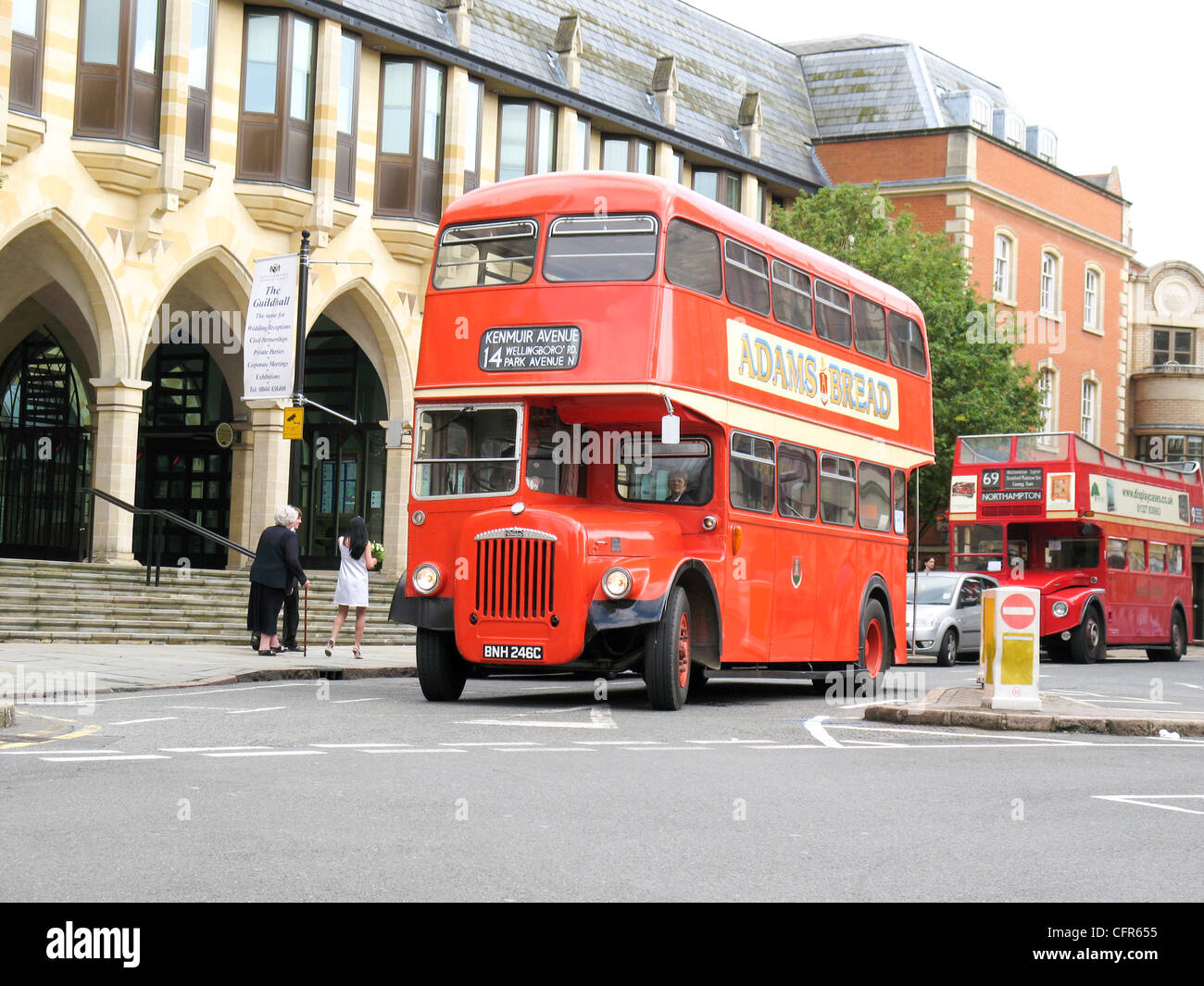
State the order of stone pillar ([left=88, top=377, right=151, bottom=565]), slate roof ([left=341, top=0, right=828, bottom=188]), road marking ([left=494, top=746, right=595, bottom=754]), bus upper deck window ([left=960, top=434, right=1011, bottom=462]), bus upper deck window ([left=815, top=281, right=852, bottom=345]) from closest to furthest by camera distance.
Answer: road marking ([left=494, top=746, right=595, bottom=754]), bus upper deck window ([left=815, top=281, right=852, bottom=345]), stone pillar ([left=88, top=377, right=151, bottom=565]), bus upper deck window ([left=960, top=434, right=1011, bottom=462]), slate roof ([left=341, top=0, right=828, bottom=188])

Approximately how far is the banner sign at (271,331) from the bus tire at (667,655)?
8937 mm

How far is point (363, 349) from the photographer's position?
3516cm

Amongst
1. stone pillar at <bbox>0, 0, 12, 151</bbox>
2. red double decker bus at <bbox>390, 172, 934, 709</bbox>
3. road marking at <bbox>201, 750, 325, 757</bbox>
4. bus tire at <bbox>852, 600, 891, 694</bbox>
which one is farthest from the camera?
stone pillar at <bbox>0, 0, 12, 151</bbox>

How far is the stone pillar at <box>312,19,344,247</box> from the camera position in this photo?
31.6m

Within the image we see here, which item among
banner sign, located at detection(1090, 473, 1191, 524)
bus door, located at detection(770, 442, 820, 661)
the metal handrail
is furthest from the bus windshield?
banner sign, located at detection(1090, 473, 1191, 524)

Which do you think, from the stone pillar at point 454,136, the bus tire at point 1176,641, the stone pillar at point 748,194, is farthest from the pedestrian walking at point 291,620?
the stone pillar at point 748,194

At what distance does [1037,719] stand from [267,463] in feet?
66.1

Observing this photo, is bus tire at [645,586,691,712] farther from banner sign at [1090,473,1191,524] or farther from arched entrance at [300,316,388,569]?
arched entrance at [300,316,388,569]

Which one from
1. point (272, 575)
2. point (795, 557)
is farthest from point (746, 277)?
point (272, 575)

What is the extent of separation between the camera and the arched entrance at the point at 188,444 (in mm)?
36312

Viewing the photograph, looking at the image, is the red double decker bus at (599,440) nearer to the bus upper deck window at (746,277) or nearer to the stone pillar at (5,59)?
the bus upper deck window at (746,277)

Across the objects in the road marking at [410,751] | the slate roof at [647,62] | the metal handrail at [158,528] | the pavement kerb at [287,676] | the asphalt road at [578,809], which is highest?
the slate roof at [647,62]

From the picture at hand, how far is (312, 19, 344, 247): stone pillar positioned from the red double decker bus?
1609cm
